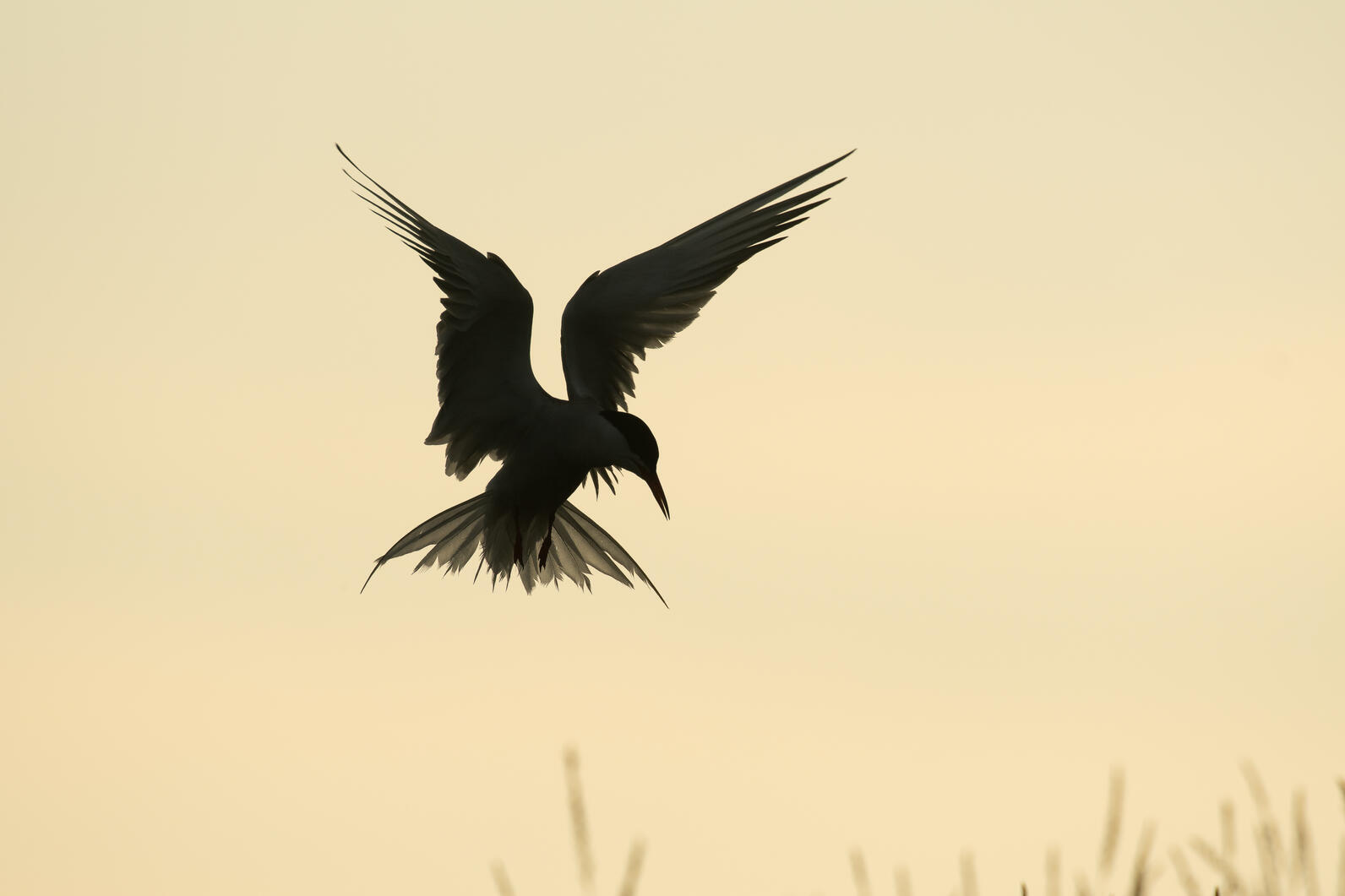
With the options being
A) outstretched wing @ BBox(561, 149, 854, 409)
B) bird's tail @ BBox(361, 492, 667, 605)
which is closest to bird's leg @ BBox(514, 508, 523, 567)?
bird's tail @ BBox(361, 492, 667, 605)

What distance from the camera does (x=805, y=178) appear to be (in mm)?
7402

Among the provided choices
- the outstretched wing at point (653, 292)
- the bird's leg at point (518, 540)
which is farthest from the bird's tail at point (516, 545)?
the outstretched wing at point (653, 292)

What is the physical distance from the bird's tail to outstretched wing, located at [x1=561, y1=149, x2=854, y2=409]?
2.42 ft

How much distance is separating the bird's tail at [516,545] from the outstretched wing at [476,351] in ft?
0.90

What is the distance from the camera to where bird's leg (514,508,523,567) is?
7.23 meters

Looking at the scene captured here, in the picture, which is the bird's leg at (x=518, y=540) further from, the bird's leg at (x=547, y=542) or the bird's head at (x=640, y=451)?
the bird's head at (x=640, y=451)

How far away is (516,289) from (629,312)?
3.26 ft

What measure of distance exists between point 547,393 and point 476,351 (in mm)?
465

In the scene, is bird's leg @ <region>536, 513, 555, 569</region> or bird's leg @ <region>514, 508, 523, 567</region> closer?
bird's leg @ <region>514, 508, 523, 567</region>

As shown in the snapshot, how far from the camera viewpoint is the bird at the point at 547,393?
23.0ft

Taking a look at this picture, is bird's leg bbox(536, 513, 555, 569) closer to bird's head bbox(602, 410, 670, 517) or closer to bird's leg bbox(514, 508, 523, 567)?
bird's leg bbox(514, 508, 523, 567)

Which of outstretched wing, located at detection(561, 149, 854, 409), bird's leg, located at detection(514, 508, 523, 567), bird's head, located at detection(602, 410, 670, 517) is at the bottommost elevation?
bird's leg, located at detection(514, 508, 523, 567)

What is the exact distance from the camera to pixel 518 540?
736cm

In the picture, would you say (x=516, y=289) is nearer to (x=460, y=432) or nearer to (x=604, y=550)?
(x=460, y=432)
